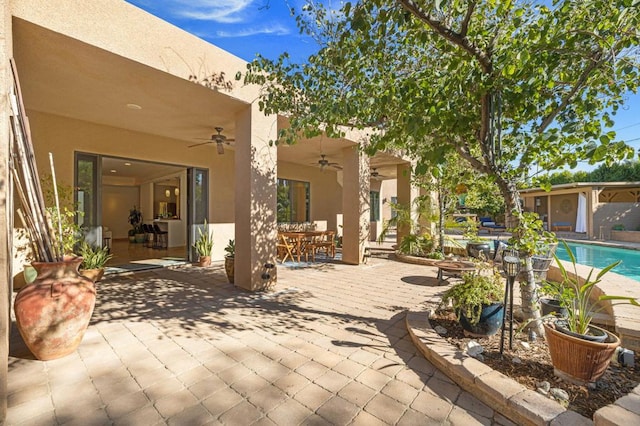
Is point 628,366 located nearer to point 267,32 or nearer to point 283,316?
point 283,316

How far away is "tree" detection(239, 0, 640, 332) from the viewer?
94.0 inches

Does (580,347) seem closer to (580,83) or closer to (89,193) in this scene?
(580,83)

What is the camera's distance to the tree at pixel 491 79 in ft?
7.83

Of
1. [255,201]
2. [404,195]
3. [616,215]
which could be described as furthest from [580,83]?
[616,215]

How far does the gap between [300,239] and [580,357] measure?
618 centimetres

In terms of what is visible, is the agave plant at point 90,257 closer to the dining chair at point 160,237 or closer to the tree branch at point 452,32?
the dining chair at point 160,237

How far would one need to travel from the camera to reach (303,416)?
1959mm

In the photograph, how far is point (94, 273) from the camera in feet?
17.6

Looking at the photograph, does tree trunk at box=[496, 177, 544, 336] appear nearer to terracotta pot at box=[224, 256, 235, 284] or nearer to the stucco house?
the stucco house

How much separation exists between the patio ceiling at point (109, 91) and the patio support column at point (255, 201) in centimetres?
46

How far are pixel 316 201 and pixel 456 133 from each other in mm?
8915

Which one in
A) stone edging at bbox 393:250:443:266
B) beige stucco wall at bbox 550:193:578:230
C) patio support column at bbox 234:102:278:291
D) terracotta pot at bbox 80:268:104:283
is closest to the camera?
patio support column at bbox 234:102:278:291

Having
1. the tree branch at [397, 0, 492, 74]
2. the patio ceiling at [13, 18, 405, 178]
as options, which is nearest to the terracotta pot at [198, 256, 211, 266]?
the patio ceiling at [13, 18, 405, 178]

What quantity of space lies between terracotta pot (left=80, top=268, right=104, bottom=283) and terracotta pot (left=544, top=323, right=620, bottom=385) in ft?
21.9
